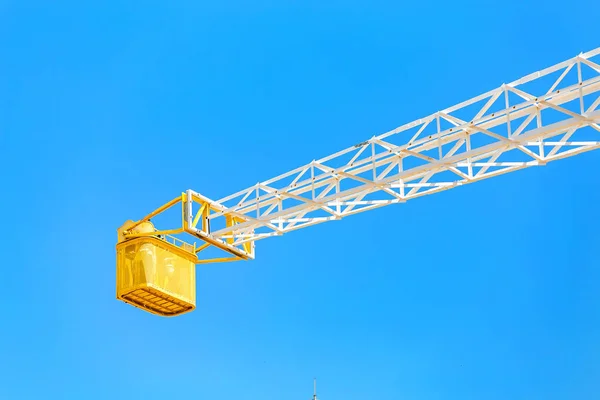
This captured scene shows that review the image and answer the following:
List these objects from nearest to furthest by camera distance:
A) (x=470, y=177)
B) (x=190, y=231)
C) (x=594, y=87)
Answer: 1. (x=594, y=87)
2. (x=470, y=177)
3. (x=190, y=231)

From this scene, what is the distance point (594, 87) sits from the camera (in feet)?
135

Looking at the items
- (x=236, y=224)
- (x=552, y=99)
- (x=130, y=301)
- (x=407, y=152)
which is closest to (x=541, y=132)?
(x=552, y=99)

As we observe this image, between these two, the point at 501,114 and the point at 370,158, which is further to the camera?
the point at 370,158

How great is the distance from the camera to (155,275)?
49.5 meters

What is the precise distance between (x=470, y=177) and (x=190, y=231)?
1109 cm

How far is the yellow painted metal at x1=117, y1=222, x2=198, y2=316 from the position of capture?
49312 millimetres

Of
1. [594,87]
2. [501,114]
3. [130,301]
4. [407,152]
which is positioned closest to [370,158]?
[407,152]

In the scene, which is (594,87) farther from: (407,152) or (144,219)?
(144,219)

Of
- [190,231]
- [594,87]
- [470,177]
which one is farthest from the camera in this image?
[190,231]

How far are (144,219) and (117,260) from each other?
1.90m

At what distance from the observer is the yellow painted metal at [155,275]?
4931 cm

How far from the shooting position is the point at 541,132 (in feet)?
137

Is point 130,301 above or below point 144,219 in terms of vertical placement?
below

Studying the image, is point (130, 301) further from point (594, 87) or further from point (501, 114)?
point (594, 87)
